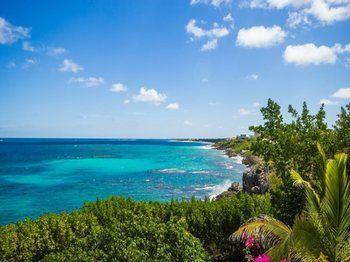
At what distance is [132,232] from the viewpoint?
6.77m

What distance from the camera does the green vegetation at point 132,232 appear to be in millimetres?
6223

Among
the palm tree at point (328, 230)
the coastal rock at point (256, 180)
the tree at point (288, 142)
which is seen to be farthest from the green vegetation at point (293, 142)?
the coastal rock at point (256, 180)

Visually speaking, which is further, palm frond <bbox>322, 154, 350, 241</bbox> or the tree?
the tree

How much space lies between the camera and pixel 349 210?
23.7 ft

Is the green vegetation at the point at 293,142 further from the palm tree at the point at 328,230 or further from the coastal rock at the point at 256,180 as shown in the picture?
the coastal rock at the point at 256,180

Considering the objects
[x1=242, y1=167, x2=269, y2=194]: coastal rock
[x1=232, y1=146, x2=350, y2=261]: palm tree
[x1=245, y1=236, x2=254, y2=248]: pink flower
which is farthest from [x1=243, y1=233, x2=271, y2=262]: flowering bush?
[x1=242, y1=167, x2=269, y2=194]: coastal rock

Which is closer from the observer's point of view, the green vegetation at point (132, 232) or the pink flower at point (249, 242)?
the green vegetation at point (132, 232)

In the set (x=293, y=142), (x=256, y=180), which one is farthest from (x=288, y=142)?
(x=256, y=180)

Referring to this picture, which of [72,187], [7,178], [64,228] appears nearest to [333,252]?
[64,228]

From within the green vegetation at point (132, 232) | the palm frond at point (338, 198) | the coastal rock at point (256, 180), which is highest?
the palm frond at point (338, 198)

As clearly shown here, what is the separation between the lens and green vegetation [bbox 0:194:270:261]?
622 cm

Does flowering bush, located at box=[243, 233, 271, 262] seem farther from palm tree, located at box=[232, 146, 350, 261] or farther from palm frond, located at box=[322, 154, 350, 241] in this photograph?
palm frond, located at box=[322, 154, 350, 241]

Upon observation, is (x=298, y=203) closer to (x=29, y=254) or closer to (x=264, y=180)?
(x=29, y=254)

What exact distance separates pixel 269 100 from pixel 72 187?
1496 inches
